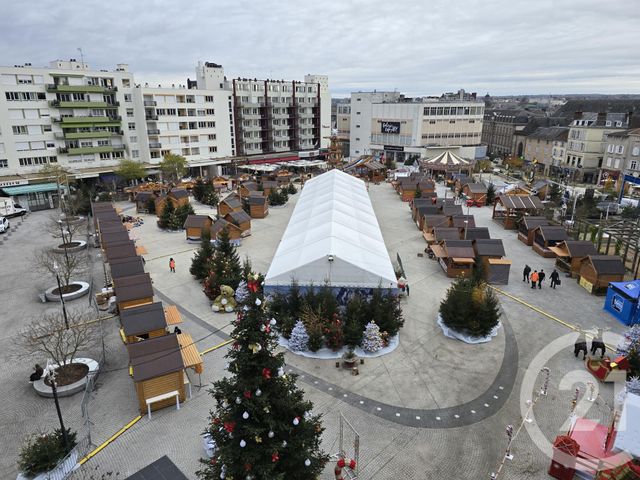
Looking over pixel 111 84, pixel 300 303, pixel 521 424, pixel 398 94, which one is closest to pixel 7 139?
pixel 111 84

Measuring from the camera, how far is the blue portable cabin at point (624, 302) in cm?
1944

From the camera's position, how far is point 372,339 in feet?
54.8

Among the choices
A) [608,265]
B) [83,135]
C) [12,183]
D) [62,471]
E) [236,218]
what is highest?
[83,135]

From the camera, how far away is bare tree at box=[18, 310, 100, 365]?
1509 cm

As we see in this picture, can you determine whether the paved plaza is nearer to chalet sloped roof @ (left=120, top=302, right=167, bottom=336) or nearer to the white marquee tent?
chalet sloped roof @ (left=120, top=302, right=167, bottom=336)

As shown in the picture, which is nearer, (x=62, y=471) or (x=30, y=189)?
(x=62, y=471)

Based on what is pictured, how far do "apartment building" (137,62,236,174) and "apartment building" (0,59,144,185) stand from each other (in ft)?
6.52

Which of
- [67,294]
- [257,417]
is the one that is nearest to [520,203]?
[257,417]

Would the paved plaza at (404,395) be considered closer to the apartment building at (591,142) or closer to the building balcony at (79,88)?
the building balcony at (79,88)

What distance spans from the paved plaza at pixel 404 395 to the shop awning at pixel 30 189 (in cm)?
2415

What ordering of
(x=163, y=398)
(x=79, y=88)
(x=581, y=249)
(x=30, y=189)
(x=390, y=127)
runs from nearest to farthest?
(x=163, y=398)
(x=581, y=249)
(x=30, y=189)
(x=79, y=88)
(x=390, y=127)

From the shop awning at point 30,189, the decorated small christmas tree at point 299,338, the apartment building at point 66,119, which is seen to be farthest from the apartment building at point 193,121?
the decorated small christmas tree at point 299,338

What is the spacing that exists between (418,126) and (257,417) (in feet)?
233

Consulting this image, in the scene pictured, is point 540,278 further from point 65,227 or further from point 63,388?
point 65,227
